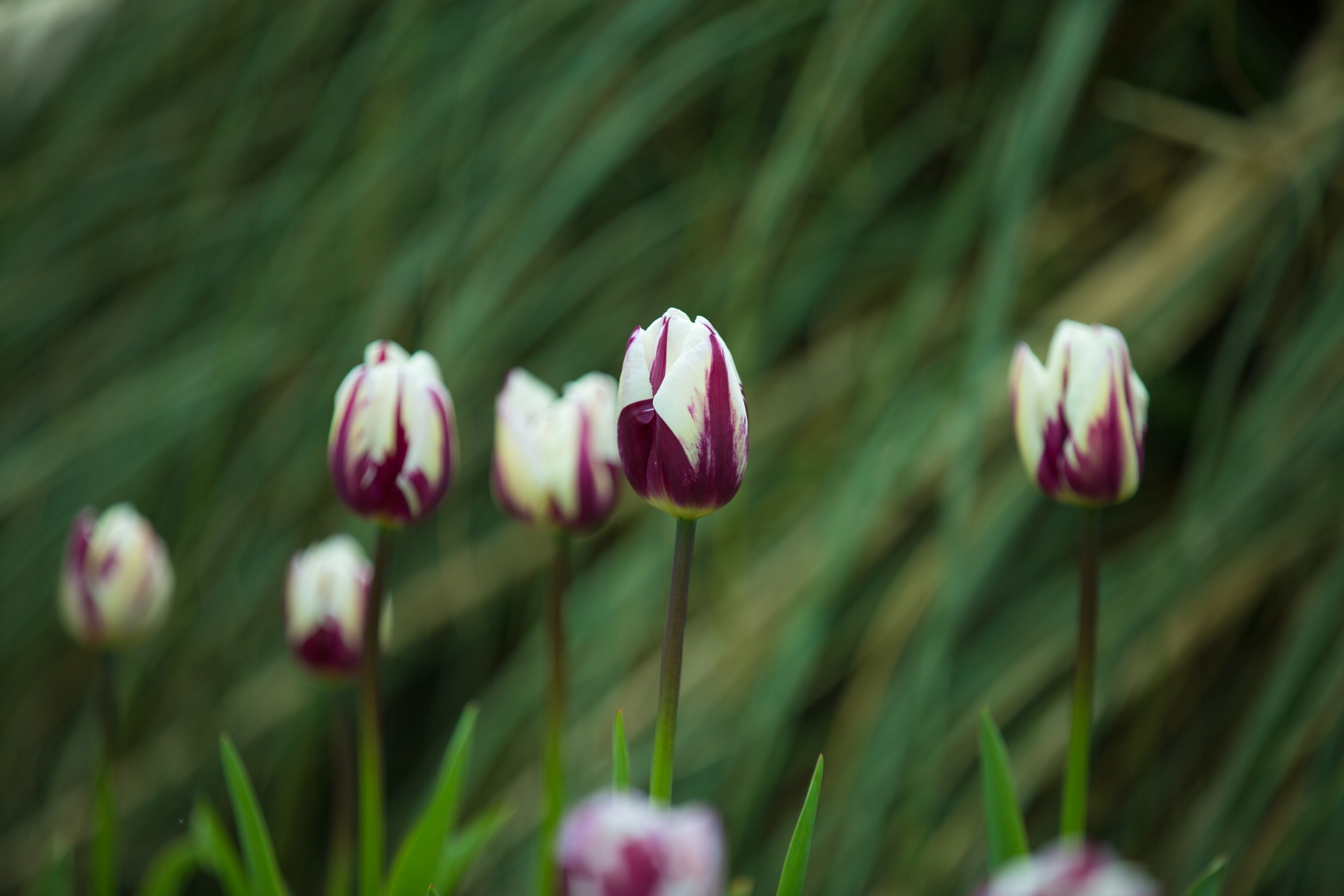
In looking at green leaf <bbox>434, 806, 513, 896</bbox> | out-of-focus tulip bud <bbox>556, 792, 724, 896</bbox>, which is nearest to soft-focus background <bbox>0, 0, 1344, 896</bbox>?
green leaf <bbox>434, 806, 513, 896</bbox>

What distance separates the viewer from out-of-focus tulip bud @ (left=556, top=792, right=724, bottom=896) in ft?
0.51

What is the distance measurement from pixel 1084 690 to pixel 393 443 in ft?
0.62

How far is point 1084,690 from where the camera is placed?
0.95ft

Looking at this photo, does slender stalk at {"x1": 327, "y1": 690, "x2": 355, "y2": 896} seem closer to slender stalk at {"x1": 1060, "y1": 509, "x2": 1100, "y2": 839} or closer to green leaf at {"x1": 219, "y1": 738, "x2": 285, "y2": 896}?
green leaf at {"x1": 219, "y1": 738, "x2": 285, "y2": 896}

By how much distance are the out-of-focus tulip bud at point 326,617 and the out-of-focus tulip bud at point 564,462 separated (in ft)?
0.28

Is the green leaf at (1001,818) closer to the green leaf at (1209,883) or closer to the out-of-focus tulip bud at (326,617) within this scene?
the green leaf at (1209,883)

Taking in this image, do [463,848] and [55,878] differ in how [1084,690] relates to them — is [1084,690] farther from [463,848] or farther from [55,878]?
[55,878]

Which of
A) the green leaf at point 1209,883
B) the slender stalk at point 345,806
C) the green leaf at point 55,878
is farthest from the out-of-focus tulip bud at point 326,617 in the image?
the green leaf at point 1209,883

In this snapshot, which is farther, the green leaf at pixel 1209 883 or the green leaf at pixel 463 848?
the green leaf at pixel 463 848

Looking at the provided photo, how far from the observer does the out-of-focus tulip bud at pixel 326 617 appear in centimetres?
41

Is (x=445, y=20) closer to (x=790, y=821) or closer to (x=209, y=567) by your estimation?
(x=209, y=567)

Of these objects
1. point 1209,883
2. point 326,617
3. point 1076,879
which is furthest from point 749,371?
point 1076,879

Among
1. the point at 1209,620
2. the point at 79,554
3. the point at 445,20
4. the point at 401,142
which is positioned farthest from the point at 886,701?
the point at 445,20

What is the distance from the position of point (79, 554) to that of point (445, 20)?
1.69 ft
